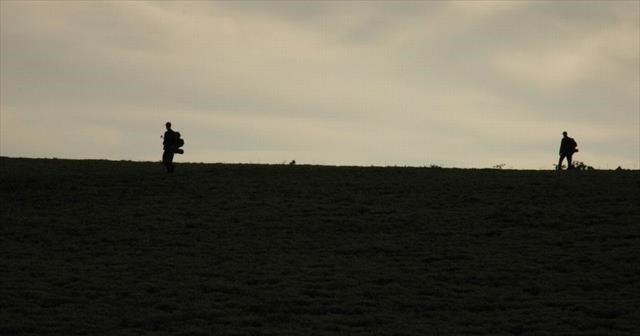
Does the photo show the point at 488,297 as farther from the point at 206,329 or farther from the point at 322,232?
the point at 322,232

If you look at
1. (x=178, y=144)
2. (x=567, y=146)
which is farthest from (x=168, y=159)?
(x=567, y=146)

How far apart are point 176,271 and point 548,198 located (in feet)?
54.5

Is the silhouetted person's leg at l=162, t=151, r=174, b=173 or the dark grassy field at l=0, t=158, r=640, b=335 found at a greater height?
the silhouetted person's leg at l=162, t=151, r=174, b=173

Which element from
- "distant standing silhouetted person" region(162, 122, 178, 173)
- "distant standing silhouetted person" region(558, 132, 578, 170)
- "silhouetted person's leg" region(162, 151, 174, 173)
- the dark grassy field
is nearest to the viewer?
the dark grassy field

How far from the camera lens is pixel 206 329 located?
19922 millimetres

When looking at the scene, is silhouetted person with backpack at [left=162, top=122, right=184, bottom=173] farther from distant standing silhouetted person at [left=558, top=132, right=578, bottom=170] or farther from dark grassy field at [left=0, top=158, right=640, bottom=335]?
distant standing silhouetted person at [left=558, top=132, right=578, bottom=170]

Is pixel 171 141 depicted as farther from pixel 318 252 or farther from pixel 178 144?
pixel 318 252

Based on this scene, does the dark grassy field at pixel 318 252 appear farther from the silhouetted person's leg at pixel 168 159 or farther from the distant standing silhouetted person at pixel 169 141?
the distant standing silhouetted person at pixel 169 141

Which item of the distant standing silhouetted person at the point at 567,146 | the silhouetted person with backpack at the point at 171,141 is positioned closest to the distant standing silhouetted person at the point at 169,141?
the silhouetted person with backpack at the point at 171,141

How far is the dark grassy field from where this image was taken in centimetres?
2095

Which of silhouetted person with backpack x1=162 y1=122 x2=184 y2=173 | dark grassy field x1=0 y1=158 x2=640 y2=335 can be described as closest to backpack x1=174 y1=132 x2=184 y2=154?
silhouetted person with backpack x1=162 y1=122 x2=184 y2=173

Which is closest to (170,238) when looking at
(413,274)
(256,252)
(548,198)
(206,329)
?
(256,252)

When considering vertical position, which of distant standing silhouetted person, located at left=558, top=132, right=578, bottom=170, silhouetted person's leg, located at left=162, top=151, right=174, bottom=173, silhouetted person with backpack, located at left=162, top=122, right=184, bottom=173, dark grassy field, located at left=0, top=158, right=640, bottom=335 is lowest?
dark grassy field, located at left=0, top=158, right=640, bottom=335

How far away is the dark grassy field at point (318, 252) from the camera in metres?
21.0
